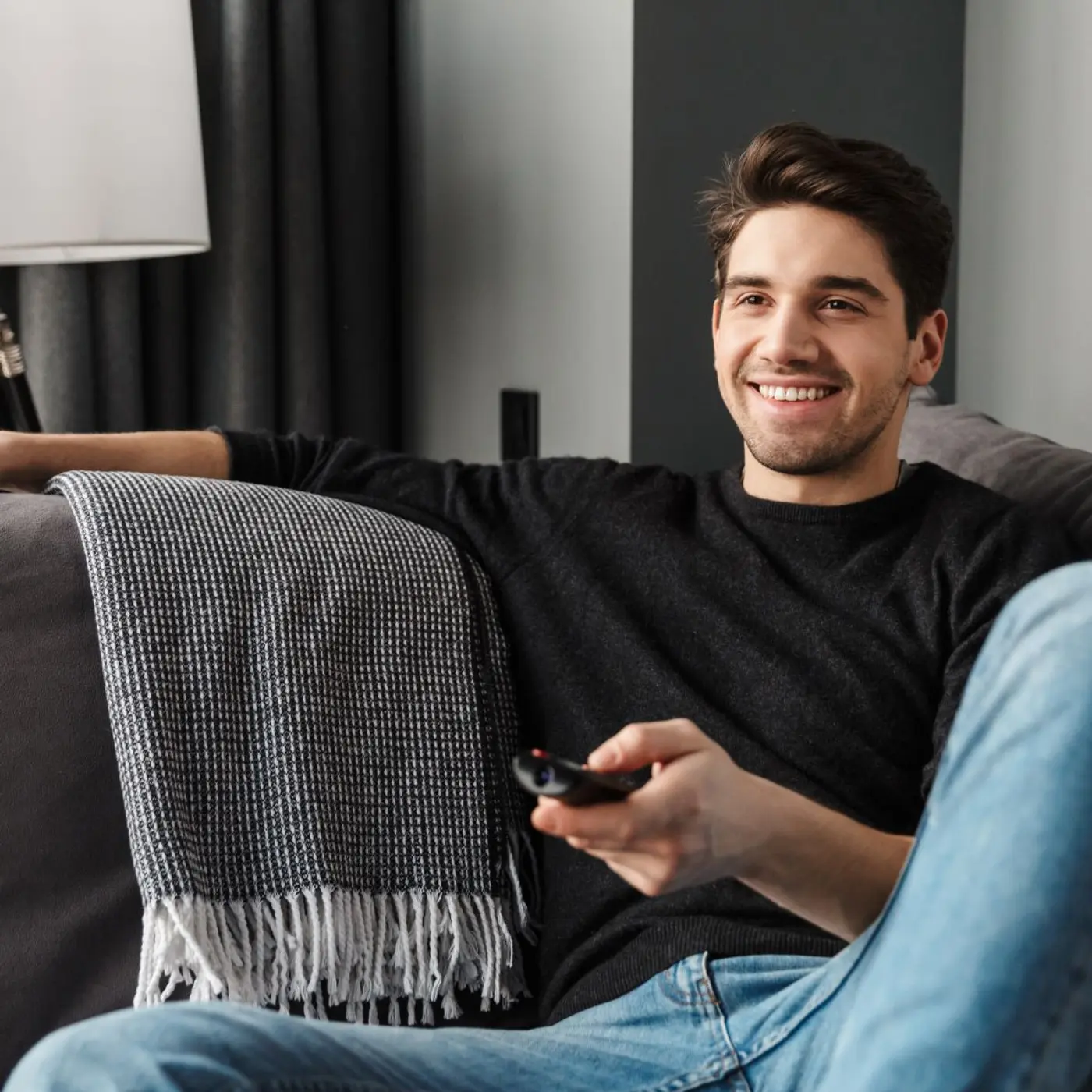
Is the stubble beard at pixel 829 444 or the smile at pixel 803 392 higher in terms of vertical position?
the smile at pixel 803 392

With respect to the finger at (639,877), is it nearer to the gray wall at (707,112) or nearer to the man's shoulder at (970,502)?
the man's shoulder at (970,502)

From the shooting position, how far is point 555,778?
773mm

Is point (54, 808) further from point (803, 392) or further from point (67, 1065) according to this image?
point (803, 392)

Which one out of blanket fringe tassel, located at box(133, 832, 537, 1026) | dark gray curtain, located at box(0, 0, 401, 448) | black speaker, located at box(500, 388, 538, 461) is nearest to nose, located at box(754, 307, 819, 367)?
blanket fringe tassel, located at box(133, 832, 537, 1026)

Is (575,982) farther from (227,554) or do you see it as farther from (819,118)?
(819,118)

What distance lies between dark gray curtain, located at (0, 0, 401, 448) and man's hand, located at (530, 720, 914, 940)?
4.42 ft

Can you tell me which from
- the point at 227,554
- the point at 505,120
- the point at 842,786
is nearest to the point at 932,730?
the point at 842,786

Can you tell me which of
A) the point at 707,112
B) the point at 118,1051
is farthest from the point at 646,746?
the point at 707,112

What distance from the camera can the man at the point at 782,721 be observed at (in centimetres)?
76

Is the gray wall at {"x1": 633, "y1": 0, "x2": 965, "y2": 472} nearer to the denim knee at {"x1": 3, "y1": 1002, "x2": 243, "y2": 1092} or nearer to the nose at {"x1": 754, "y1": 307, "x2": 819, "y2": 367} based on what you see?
the nose at {"x1": 754, "y1": 307, "x2": 819, "y2": 367}

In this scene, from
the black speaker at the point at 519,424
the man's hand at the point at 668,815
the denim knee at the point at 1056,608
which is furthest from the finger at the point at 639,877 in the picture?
the black speaker at the point at 519,424

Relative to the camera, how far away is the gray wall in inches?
76.7

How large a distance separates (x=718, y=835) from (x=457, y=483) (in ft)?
2.07

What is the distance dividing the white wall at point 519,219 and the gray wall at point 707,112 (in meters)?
0.03
